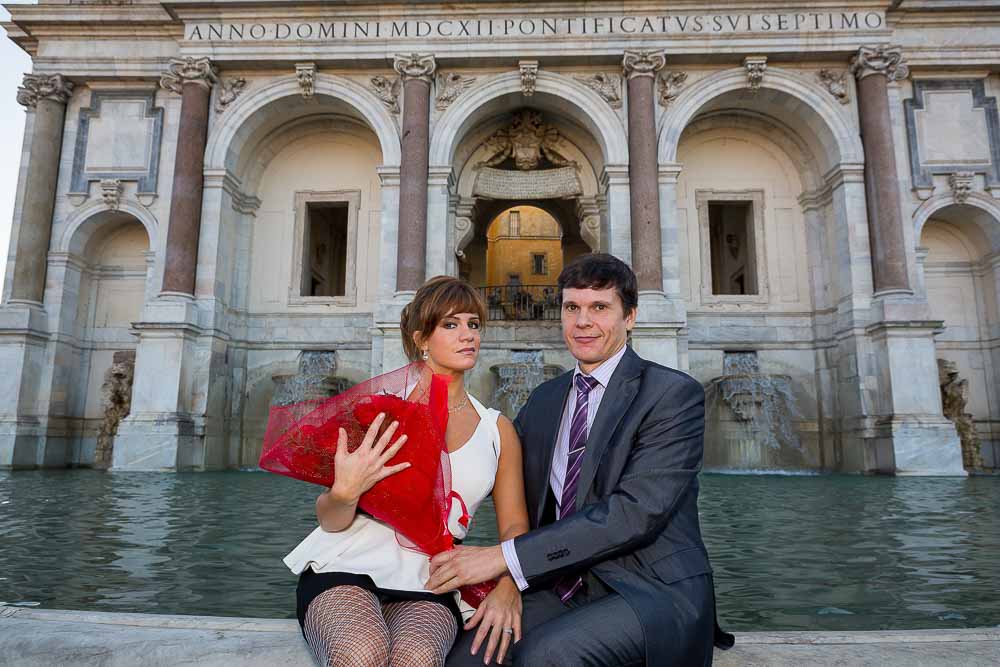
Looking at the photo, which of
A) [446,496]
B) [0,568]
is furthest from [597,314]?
[0,568]

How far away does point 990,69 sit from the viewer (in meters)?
15.2

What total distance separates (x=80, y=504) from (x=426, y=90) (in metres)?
10.8

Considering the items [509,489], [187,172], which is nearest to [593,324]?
[509,489]

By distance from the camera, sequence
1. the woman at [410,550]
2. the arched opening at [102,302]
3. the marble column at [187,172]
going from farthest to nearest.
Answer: the arched opening at [102,302], the marble column at [187,172], the woman at [410,550]

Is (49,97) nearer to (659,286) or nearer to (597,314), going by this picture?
(659,286)

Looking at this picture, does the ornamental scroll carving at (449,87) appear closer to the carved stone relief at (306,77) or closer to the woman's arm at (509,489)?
the carved stone relief at (306,77)

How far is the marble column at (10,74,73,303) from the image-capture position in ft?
49.1

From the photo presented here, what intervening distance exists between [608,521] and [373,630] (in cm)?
70

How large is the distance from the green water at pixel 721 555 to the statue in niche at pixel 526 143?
36.1 feet

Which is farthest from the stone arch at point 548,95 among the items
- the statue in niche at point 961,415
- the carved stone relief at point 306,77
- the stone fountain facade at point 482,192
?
the statue in niche at point 961,415

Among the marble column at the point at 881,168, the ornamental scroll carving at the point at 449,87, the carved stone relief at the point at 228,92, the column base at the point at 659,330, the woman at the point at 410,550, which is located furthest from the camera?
the carved stone relief at the point at 228,92

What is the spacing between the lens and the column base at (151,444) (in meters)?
12.8

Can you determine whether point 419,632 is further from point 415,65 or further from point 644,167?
point 415,65

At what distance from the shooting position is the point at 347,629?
1.80 metres
